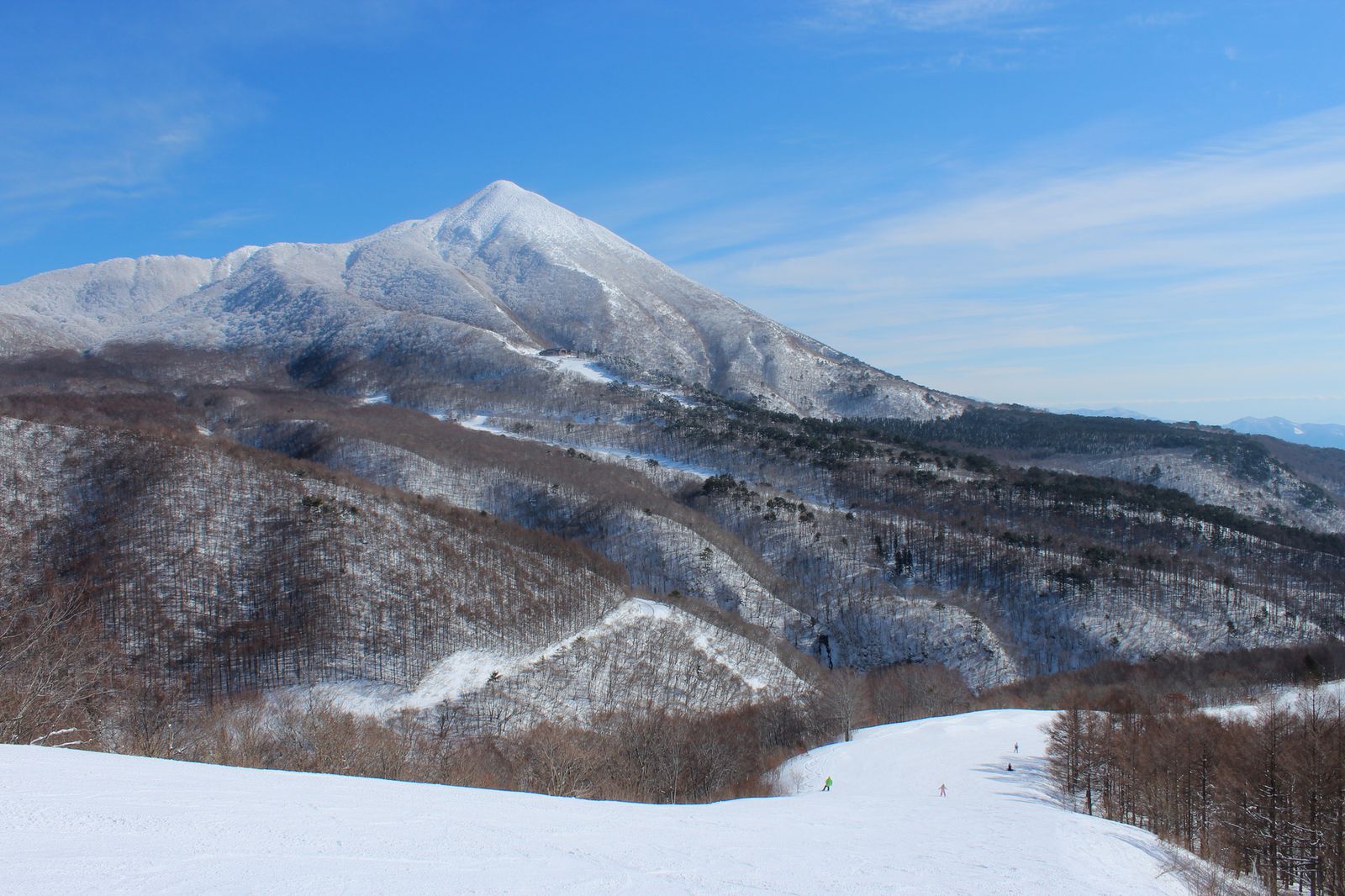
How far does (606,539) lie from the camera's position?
82.7m

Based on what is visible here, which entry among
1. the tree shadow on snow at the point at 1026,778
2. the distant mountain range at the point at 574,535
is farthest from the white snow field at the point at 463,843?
the distant mountain range at the point at 574,535

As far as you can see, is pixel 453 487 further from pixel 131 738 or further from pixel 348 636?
pixel 131 738

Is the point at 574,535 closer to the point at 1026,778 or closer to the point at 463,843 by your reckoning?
the point at 1026,778

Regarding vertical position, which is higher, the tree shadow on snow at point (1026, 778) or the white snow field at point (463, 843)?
the white snow field at point (463, 843)

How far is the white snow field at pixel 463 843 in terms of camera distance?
9.58 m

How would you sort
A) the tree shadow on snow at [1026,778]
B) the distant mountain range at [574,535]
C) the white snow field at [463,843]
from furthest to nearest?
the distant mountain range at [574,535] < the tree shadow on snow at [1026,778] < the white snow field at [463,843]

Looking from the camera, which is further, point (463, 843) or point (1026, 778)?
point (1026, 778)

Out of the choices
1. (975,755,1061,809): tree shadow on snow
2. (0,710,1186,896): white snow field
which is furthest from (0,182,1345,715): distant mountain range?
(0,710,1186,896): white snow field

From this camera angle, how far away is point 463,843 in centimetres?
1260

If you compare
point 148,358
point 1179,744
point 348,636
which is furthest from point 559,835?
point 148,358

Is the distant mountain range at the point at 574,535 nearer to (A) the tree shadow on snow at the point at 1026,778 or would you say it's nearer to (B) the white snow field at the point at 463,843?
(A) the tree shadow on snow at the point at 1026,778

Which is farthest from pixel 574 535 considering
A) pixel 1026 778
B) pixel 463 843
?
pixel 463 843

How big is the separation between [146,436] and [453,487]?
3128 centimetres

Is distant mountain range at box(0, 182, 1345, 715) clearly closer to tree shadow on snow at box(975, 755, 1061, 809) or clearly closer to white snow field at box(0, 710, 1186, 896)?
tree shadow on snow at box(975, 755, 1061, 809)
